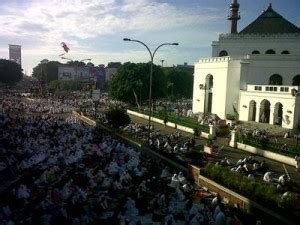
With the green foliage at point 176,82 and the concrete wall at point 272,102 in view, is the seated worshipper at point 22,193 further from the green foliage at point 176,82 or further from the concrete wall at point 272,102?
the green foliage at point 176,82

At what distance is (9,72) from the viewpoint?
124 m

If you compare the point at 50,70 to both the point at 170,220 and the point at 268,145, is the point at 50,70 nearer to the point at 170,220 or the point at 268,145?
the point at 268,145

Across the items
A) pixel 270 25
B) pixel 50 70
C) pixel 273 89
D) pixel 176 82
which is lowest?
pixel 273 89

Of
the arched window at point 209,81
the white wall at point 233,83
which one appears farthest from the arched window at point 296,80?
the arched window at point 209,81

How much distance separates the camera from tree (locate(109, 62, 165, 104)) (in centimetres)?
6037

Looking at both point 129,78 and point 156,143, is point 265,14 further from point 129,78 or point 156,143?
point 156,143

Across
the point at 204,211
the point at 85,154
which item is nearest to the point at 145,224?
the point at 204,211

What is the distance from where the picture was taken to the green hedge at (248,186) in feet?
52.4

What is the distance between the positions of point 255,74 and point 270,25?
32.2ft

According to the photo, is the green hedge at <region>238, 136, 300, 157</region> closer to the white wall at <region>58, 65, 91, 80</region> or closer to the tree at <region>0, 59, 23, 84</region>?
the tree at <region>0, 59, 23, 84</region>

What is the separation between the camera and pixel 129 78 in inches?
2395

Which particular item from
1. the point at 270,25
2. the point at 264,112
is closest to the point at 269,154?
the point at 264,112

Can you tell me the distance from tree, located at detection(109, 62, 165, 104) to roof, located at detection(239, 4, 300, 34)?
1448 centimetres

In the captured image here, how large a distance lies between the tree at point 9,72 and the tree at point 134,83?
2771 inches
